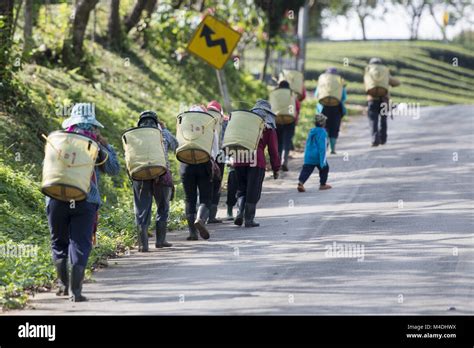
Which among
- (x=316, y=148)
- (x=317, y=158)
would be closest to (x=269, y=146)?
(x=317, y=158)

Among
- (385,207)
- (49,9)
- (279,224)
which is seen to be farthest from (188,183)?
(49,9)

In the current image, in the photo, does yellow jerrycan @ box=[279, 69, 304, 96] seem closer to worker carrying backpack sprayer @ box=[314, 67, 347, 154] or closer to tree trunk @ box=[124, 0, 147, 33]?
worker carrying backpack sprayer @ box=[314, 67, 347, 154]

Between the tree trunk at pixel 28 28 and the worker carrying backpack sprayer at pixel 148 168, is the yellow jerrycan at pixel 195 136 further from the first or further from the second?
the tree trunk at pixel 28 28

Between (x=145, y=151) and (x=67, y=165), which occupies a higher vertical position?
(x=145, y=151)

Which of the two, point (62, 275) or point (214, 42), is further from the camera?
point (214, 42)

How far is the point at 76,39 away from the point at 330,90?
18.8 feet

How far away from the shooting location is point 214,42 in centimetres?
2192

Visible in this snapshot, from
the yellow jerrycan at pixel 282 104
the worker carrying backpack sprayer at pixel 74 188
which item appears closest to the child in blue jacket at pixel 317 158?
the yellow jerrycan at pixel 282 104

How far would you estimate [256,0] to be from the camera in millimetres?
35375

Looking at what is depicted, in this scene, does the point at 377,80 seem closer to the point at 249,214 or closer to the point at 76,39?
the point at 76,39

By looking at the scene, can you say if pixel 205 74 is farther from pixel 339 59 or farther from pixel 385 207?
pixel 339 59

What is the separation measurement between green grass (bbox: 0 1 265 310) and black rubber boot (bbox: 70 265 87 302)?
528 millimetres

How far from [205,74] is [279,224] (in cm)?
1619
